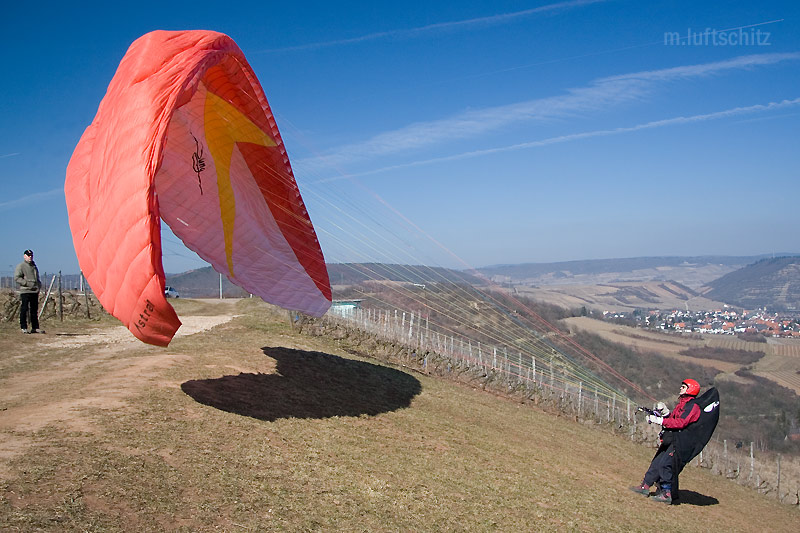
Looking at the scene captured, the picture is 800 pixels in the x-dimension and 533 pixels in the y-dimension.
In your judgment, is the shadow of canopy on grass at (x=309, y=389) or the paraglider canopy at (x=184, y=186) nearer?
the paraglider canopy at (x=184, y=186)

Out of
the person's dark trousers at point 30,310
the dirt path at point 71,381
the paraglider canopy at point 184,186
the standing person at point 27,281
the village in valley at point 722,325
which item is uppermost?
the paraglider canopy at point 184,186

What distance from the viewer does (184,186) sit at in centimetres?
823

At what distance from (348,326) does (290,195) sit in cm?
847

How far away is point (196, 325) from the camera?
16.2 metres

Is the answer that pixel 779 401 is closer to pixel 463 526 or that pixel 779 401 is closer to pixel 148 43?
pixel 463 526

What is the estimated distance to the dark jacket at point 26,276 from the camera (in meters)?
12.0

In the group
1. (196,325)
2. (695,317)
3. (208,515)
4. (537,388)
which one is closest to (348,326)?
(196,325)

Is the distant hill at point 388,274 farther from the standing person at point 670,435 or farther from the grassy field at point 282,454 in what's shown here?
the standing person at point 670,435

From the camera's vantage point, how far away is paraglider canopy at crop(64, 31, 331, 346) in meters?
5.61

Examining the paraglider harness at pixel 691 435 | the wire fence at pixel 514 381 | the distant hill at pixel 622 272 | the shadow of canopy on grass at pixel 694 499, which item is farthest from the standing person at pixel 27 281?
the distant hill at pixel 622 272

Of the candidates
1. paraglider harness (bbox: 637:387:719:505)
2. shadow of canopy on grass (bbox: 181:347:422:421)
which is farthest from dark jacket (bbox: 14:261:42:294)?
paraglider harness (bbox: 637:387:719:505)

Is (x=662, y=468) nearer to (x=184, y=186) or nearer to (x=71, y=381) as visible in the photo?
(x=184, y=186)

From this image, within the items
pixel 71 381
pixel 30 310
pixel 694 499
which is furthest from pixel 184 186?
pixel 694 499

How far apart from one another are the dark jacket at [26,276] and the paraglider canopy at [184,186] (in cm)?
562
